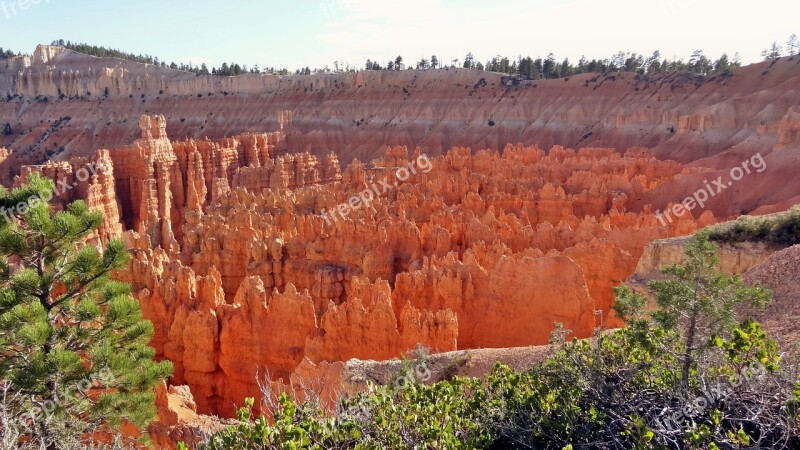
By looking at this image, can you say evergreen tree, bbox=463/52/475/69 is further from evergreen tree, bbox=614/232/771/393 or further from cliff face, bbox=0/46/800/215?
evergreen tree, bbox=614/232/771/393

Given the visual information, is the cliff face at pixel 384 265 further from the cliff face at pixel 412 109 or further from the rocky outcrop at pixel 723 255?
the cliff face at pixel 412 109

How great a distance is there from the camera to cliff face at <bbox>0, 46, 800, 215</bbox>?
4459cm

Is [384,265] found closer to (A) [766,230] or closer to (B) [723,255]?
(B) [723,255]

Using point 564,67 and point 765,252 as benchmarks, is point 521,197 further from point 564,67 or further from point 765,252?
point 564,67

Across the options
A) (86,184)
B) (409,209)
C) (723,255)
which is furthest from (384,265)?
(86,184)

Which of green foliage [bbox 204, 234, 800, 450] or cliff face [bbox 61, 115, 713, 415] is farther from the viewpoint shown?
cliff face [bbox 61, 115, 713, 415]

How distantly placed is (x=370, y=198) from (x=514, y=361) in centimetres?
2089

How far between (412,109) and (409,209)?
1666 inches

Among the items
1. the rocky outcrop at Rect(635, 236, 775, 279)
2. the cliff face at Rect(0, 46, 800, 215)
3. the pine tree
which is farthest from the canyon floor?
the pine tree

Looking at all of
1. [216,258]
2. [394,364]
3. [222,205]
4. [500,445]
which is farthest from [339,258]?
[500,445]

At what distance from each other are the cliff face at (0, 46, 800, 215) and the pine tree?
2759 cm

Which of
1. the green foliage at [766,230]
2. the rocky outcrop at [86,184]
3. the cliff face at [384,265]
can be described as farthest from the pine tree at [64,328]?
the rocky outcrop at [86,184]

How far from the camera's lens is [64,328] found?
30.3 feet

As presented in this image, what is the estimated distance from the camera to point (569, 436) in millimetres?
5613
